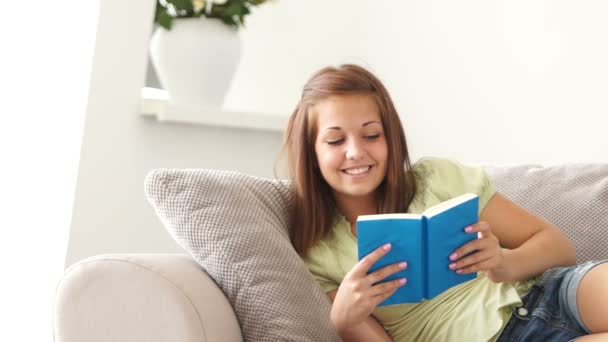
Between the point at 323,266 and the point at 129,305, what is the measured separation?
491 mm

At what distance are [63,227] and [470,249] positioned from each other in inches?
57.8

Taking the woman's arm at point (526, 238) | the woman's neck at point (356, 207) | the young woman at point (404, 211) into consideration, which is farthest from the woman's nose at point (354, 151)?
the woman's arm at point (526, 238)

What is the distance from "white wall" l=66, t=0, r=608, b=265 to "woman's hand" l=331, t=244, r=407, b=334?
48.0 inches

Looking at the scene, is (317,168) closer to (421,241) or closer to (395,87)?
(421,241)

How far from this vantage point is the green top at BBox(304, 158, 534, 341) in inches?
63.4

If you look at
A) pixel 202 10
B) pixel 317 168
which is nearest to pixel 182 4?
pixel 202 10

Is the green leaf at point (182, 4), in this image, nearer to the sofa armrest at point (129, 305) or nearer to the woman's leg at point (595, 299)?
the sofa armrest at point (129, 305)

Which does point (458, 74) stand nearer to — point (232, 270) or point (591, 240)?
point (591, 240)

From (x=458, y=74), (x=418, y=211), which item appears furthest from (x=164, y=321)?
(x=458, y=74)

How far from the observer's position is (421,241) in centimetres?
139

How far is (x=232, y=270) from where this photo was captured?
1.52 meters

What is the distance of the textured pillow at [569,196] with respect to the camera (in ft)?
6.06

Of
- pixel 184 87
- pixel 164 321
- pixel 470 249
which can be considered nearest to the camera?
pixel 164 321

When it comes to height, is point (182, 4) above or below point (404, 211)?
above
